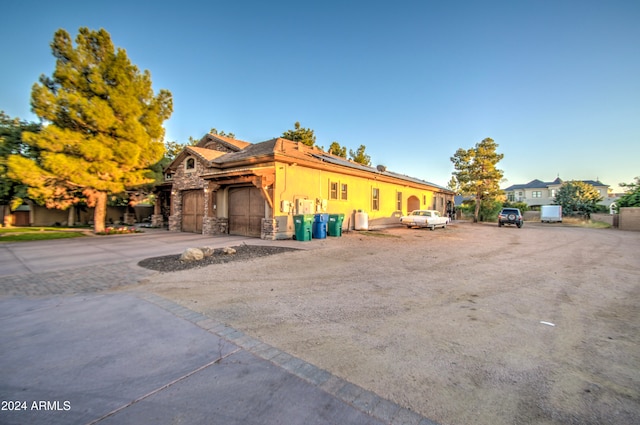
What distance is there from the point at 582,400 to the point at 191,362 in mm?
3557

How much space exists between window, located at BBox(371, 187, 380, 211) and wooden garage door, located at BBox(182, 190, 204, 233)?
11294 mm

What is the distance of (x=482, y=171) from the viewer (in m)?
30.1

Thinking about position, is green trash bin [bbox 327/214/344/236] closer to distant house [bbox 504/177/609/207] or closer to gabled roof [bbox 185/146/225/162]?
gabled roof [bbox 185/146/225/162]

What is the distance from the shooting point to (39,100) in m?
13.0

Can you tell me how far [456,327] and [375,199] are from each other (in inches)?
641

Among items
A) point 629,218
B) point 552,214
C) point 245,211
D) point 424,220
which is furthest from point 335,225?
point 552,214


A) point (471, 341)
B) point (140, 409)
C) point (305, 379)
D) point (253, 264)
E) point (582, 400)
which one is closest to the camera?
point (140, 409)

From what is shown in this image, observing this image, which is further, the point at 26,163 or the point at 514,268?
the point at 26,163

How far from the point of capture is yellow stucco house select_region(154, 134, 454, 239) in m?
12.7

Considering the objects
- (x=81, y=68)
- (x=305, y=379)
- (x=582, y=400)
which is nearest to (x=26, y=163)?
(x=81, y=68)

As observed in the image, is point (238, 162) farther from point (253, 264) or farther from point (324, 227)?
point (253, 264)

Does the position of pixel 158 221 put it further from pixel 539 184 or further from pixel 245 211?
pixel 539 184

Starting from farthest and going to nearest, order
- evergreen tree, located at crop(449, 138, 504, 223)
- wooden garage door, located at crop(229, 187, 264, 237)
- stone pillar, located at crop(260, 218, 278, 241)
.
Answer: evergreen tree, located at crop(449, 138, 504, 223)
wooden garage door, located at crop(229, 187, 264, 237)
stone pillar, located at crop(260, 218, 278, 241)

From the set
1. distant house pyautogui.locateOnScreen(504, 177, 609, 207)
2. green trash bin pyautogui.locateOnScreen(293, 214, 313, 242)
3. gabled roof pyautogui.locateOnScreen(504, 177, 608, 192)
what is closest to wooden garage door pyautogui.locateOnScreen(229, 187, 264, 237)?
green trash bin pyautogui.locateOnScreen(293, 214, 313, 242)
